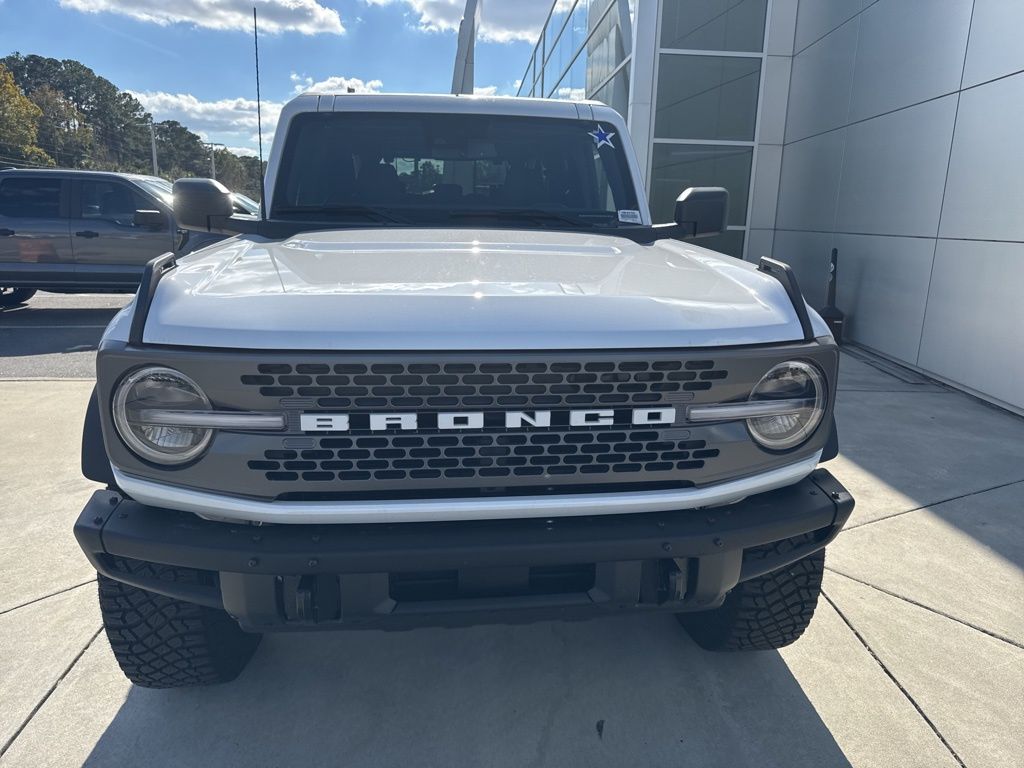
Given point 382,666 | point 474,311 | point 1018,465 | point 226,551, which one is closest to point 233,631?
point 382,666

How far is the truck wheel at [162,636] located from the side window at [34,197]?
9073 mm

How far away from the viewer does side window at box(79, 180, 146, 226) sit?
374 inches

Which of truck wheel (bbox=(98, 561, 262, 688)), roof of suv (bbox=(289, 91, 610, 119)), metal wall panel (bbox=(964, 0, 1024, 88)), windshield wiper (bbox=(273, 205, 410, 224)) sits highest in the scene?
metal wall panel (bbox=(964, 0, 1024, 88))

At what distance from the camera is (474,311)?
1.86m

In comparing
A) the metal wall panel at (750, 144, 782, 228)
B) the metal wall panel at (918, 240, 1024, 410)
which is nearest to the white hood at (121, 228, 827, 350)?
the metal wall panel at (918, 240, 1024, 410)

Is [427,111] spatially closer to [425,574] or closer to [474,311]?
[474,311]

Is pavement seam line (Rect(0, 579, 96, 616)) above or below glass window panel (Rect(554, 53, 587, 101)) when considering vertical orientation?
below

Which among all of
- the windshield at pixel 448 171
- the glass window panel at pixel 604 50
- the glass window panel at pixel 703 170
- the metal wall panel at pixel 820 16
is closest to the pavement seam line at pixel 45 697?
the windshield at pixel 448 171

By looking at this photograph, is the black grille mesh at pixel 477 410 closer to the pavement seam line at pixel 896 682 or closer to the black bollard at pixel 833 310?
the pavement seam line at pixel 896 682

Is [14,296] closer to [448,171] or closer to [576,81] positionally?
[448,171]

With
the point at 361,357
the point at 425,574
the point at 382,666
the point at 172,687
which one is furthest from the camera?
the point at 382,666

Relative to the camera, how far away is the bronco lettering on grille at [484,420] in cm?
178

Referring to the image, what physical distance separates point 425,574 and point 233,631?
3.01ft

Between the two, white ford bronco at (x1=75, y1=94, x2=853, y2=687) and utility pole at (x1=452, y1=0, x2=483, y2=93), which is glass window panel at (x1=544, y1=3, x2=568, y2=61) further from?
white ford bronco at (x1=75, y1=94, x2=853, y2=687)
